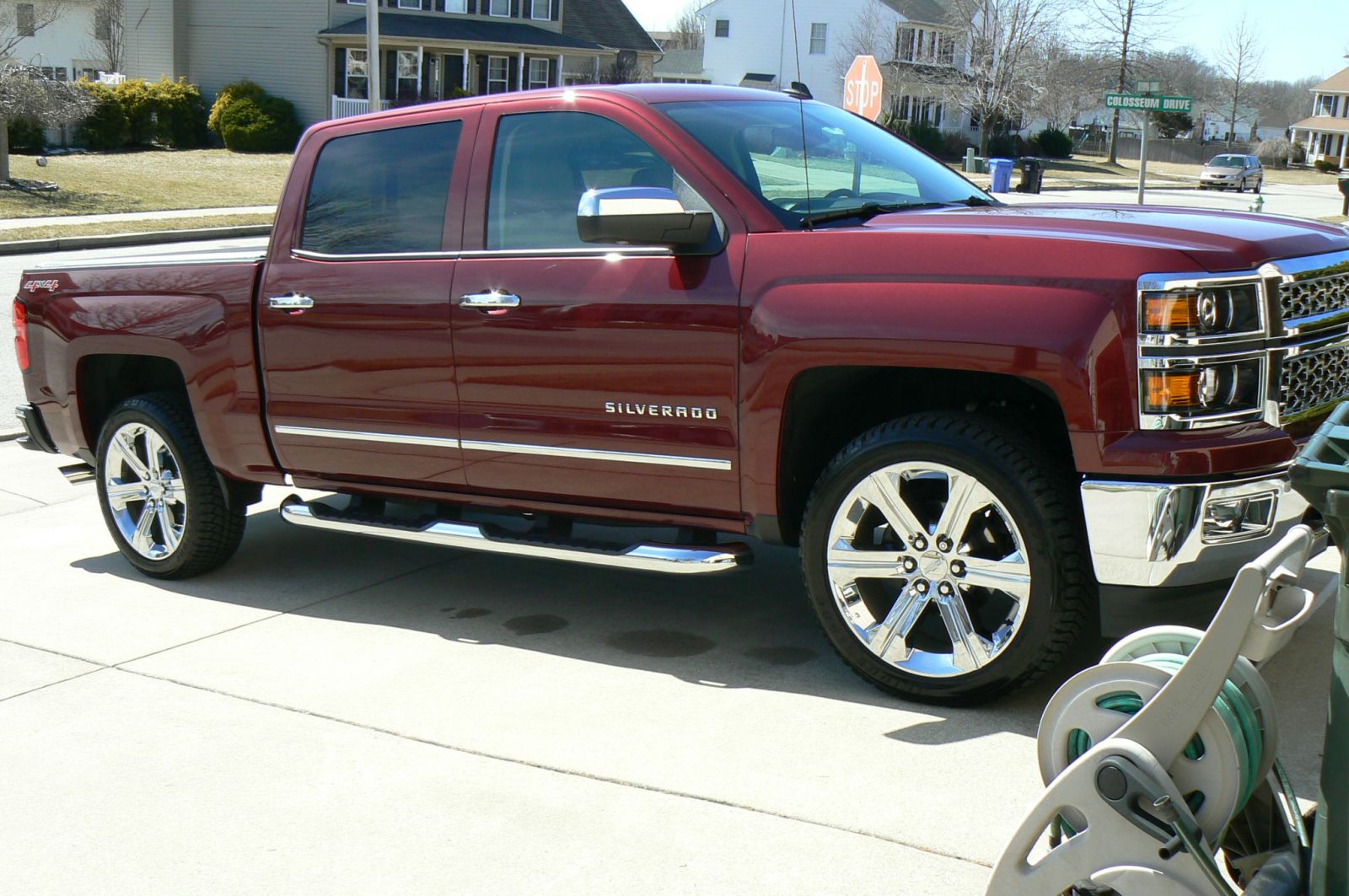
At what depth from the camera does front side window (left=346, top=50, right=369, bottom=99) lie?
4697 centimetres

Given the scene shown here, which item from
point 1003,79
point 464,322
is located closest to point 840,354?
point 464,322

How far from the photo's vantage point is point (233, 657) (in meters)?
5.13

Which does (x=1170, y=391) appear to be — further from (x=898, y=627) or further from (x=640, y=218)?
(x=640, y=218)

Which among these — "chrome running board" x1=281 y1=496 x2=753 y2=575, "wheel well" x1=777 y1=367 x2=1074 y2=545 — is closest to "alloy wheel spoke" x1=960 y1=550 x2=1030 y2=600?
"wheel well" x1=777 y1=367 x2=1074 y2=545

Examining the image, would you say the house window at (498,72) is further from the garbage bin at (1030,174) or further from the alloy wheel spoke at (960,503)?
the alloy wheel spoke at (960,503)

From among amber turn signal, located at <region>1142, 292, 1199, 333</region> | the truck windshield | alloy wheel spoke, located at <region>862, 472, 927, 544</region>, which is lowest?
alloy wheel spoke, located at <region>862, 472, 927, 544</region>

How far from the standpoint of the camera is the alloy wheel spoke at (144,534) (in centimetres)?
612

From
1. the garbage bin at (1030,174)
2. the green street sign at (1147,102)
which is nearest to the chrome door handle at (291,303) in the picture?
the garbage bin at (1030,174)

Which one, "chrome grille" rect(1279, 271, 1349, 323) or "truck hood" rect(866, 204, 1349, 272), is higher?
"truck hood" rect(866, 204, 1349, 272)

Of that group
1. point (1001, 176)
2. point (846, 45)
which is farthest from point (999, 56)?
point (1001, 176)

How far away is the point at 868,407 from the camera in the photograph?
15.6 ft

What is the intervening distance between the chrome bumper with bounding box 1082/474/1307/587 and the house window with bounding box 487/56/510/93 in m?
49.8

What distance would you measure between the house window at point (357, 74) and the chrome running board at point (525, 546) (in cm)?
4372

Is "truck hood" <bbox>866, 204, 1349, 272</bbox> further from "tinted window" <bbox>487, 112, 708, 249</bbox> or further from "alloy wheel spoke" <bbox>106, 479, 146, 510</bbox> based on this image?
"alloy wheel spoke" <bbox>106, 479, 146, 510</bbox>
